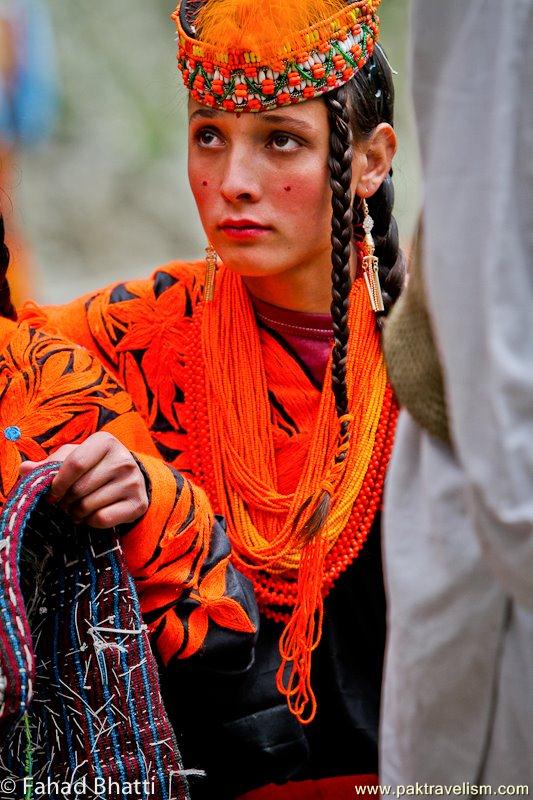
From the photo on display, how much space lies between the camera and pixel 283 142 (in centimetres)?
231

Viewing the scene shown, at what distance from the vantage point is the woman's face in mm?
2279

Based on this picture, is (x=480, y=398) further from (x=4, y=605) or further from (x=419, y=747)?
(x=4, y=605)

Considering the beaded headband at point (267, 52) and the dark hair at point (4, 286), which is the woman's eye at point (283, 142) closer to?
the beaded headband at point (267, 52)

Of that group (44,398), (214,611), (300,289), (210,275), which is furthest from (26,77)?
(214,611)

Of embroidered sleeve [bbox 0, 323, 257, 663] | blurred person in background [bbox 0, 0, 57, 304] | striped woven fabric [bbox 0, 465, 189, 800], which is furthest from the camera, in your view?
blurred person in background [bbox 0, 0, 57, 304]

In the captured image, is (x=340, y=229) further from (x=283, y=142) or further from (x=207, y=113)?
(x=207, y=113)

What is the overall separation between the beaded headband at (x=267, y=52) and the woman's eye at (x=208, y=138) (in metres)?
0.06

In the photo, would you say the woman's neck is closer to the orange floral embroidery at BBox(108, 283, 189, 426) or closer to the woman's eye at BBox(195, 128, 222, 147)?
the orange floral embroidery at BBox(108, 283, 189, 426)

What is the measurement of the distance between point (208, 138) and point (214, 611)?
3.14 feet

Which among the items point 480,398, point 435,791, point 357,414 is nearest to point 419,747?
point 435,791

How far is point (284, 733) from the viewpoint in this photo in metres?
2.22

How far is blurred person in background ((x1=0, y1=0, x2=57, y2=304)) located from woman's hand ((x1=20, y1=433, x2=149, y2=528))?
3.48 m

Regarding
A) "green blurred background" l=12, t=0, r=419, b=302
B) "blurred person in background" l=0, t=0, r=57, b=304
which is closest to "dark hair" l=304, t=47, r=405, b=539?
"blurred person in background" l=0, t=0, r=57, b=304

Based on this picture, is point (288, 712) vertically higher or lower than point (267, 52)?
lower
